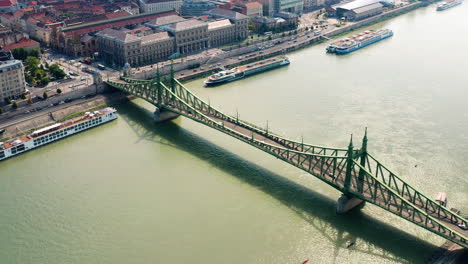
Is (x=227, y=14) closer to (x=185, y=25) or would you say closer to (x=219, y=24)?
(x=219, y=24)

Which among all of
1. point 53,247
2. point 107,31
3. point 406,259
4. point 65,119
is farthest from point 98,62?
point 406,259

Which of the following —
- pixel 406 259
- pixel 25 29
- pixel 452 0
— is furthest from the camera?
pixel 452 0

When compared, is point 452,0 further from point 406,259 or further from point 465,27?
point 406,259

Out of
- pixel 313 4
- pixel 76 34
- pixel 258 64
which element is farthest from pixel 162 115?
pixel 313 4

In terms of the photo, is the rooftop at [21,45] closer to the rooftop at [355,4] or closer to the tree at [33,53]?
the tree at [33,53]

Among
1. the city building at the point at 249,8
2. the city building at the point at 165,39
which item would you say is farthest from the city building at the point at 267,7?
the city building at the point at 165,39

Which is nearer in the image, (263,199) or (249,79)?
(263,199)
